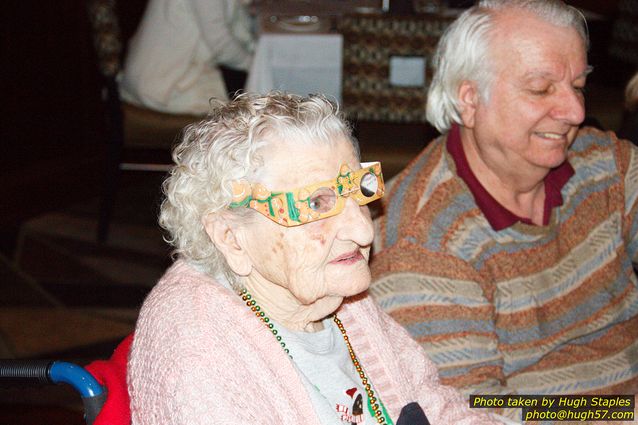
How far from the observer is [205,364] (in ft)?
4.84

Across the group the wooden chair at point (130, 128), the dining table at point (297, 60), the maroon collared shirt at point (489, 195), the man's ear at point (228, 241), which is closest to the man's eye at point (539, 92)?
the maroon collared shirt at point (489, 195)

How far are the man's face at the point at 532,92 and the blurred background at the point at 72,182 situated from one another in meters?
1.19

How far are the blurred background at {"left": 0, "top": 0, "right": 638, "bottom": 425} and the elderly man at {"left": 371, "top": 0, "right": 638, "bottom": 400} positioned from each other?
1140mm

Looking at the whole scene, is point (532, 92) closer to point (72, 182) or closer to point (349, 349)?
point (349, 349)

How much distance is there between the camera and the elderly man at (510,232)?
2010 millimetres

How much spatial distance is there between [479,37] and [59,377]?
1275 millimetres

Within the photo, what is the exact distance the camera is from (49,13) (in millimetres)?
5535

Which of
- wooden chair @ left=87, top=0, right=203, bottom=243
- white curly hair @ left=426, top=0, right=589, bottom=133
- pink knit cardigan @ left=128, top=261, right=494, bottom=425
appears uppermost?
white curly hair @ left=426, top=0, right=589, bottom=133

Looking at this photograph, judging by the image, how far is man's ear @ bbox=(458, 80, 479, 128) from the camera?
7.22ft

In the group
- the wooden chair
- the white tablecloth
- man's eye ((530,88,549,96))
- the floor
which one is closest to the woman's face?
man's eye ((530,88,549,96))

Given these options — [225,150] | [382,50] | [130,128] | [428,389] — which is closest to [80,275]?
[130,128]

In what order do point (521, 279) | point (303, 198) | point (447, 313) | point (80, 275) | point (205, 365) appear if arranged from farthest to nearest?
point (80, 275), point (521, 279), point (447, 313), point (303, 198), point (205, 365)

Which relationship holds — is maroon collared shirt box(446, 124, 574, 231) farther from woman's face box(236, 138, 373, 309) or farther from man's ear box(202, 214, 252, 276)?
man's ear box(202, 214, 252, 276)

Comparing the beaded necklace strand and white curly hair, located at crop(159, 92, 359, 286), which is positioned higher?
white curly hair, located at crop(159, 92, 359, 286)
